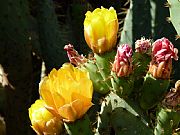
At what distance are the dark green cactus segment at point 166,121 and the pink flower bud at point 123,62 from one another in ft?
0.57

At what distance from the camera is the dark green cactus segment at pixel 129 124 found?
6.33 feet

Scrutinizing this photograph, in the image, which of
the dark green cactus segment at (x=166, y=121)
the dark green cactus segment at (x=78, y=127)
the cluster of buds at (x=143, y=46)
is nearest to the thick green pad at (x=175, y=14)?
the cluster of buds at (x=143, y=46)

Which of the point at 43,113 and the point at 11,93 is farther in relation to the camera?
the point at 11,93

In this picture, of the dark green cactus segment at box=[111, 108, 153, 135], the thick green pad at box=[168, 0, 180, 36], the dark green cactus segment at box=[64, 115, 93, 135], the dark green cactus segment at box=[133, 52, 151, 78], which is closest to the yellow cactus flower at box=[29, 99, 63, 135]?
the dark green cactus segment at box=[64, 115, 93, 135]

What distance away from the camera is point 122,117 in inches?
76.2

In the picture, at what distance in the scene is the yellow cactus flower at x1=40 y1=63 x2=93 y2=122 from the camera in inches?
70.1

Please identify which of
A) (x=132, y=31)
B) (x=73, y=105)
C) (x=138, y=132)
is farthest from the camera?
(x=132, y=31)

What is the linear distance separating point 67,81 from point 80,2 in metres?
1.73

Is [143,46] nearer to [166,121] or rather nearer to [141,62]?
[141,62]

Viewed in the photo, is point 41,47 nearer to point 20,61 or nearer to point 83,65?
point 20,61

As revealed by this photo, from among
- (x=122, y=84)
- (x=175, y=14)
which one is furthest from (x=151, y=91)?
(x=175, y=14)

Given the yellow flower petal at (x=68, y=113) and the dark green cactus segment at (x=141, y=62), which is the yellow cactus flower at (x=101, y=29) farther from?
the yellow flower petal at (x=68, y=113)

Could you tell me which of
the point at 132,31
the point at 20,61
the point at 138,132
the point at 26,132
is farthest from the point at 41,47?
the point at 138,132

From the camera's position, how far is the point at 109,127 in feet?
6.57
